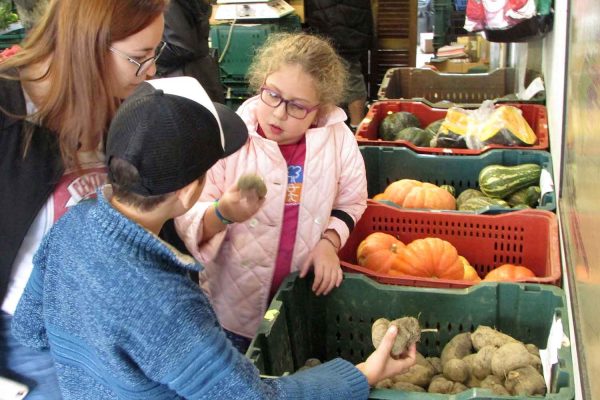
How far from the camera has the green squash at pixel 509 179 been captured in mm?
2457

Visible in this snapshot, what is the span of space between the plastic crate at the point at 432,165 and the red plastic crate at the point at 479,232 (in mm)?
513

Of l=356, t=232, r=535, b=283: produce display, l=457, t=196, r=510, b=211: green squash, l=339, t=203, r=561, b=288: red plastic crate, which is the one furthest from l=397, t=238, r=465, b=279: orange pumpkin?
l=457, t=196, r=510, b=211: green squash

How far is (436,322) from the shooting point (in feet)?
5.75

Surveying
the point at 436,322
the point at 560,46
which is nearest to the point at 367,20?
the point at 560,46

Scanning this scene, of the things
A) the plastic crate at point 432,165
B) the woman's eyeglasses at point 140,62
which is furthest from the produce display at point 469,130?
the woman's eyeglasses at point 140,62

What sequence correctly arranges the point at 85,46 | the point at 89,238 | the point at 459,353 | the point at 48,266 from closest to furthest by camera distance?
the point at 89,238, the point at 48,266, the point at 85,46, the point at 459,353

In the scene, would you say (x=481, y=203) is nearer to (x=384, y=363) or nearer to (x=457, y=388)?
(x=457, y=388)

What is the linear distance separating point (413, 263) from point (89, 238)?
1202 mm

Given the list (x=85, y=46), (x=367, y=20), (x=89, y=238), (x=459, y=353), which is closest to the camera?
(x=89, y=238)

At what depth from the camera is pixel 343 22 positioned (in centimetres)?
532

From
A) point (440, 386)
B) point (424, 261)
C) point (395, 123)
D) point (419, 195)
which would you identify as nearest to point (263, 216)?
point (424, 261)

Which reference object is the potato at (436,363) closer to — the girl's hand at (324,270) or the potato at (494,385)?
the potato at (494,385)

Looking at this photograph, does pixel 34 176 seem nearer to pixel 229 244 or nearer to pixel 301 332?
pixel 229 244

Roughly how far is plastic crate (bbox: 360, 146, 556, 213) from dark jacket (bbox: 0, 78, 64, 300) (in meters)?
1.55
